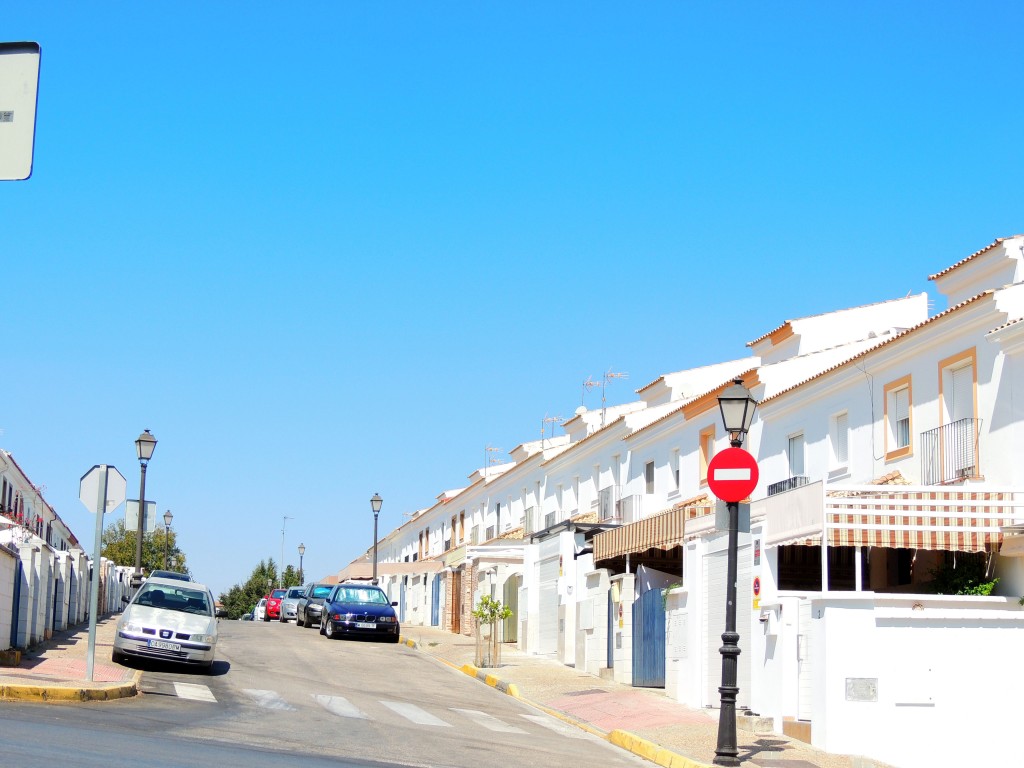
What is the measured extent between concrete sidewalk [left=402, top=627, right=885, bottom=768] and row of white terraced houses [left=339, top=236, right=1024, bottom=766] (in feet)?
2.05

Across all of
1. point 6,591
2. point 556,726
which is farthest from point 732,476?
point 6,591

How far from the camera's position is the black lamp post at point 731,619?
1477 cm

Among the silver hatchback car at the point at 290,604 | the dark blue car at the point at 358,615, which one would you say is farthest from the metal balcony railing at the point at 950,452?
the silver hatchback car at the point at 290,604

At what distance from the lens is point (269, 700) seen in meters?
19.6

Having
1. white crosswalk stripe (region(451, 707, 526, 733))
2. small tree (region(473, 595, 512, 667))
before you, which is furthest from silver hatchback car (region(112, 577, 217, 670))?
small tree (region(473, 595, 512, 667))

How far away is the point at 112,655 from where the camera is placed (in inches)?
960

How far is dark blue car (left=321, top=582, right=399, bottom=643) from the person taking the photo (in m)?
35.9

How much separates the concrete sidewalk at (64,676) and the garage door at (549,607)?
1162cm

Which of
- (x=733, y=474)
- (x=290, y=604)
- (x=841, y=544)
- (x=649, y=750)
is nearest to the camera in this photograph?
(x=733, y=474)

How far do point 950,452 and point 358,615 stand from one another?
1869 centimetres

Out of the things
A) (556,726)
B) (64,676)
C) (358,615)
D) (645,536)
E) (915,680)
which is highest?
(645,536)

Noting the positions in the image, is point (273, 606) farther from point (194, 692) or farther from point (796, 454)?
point (194, 692)

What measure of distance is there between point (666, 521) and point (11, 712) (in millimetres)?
14202

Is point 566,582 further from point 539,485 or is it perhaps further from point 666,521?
point 539,485
